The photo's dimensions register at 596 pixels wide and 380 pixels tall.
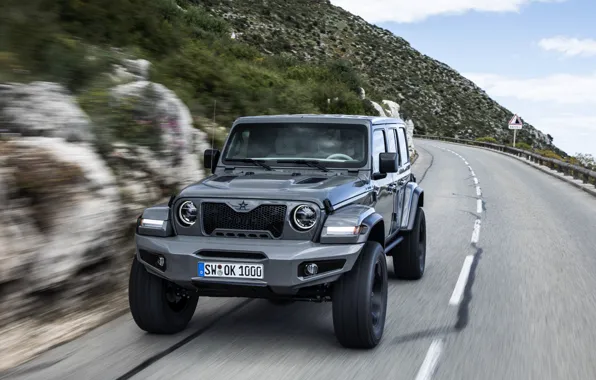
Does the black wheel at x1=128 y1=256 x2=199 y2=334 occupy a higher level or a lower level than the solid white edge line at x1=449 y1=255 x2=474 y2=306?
higher

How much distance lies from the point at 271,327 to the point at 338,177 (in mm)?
1541

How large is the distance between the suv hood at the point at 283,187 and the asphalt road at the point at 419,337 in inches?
50.4

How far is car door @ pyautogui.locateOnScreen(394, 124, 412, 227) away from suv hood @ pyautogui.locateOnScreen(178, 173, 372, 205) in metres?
1.36

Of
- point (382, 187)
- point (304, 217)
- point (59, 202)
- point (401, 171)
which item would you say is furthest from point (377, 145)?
point (59, 202)

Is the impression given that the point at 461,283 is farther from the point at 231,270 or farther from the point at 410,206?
the point at 231,270

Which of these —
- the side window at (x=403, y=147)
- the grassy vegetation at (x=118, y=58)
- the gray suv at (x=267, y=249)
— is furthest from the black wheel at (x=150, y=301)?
the side window at (x=403, y=147)

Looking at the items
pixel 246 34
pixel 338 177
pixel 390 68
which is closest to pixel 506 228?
pixel 338 177

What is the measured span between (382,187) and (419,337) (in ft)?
5.31

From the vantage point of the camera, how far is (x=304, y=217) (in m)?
5.53

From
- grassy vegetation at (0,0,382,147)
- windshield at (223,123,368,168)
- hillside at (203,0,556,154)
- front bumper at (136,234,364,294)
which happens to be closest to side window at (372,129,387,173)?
windshield at (223,123,368,168)

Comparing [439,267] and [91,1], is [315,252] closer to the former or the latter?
[439,267]

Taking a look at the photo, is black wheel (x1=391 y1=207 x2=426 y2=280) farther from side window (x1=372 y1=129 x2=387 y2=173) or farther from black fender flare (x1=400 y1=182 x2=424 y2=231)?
side window (x1=372 y1=129 x2=387 y2=173)

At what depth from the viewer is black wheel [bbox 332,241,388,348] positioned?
18.1 ft

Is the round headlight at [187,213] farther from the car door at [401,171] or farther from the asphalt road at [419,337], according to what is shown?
the car door at [401,171]
